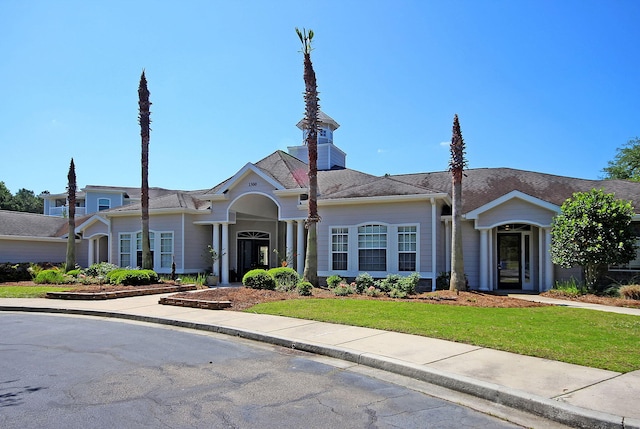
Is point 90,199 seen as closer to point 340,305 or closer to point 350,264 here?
point 350,264

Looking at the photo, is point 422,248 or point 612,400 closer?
point 612,400

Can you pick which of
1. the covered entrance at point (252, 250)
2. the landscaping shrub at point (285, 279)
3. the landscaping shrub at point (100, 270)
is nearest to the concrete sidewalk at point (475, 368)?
the landscaping shrub at point (285, 279)

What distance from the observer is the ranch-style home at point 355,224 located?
1908 cm

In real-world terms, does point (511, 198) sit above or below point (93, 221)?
above

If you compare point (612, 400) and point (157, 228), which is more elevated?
point (157, 228)

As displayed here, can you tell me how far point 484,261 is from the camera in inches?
764

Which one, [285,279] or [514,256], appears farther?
[514,256]

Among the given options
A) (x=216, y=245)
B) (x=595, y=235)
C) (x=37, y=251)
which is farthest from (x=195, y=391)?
(x=37, y=251)

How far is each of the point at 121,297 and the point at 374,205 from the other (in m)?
10.1

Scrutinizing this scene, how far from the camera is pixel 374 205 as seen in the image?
789 inches

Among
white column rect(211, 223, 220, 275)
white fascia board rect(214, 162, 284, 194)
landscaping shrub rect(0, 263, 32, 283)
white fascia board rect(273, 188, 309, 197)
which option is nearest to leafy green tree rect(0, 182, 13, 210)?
landscaping shrub rect(0, 263, 32, 283)

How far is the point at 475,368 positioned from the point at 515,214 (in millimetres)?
13343

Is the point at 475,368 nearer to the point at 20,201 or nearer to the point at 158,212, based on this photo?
the point at 158,212

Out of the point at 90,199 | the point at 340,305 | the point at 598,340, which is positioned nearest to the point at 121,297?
the point at 340,305
